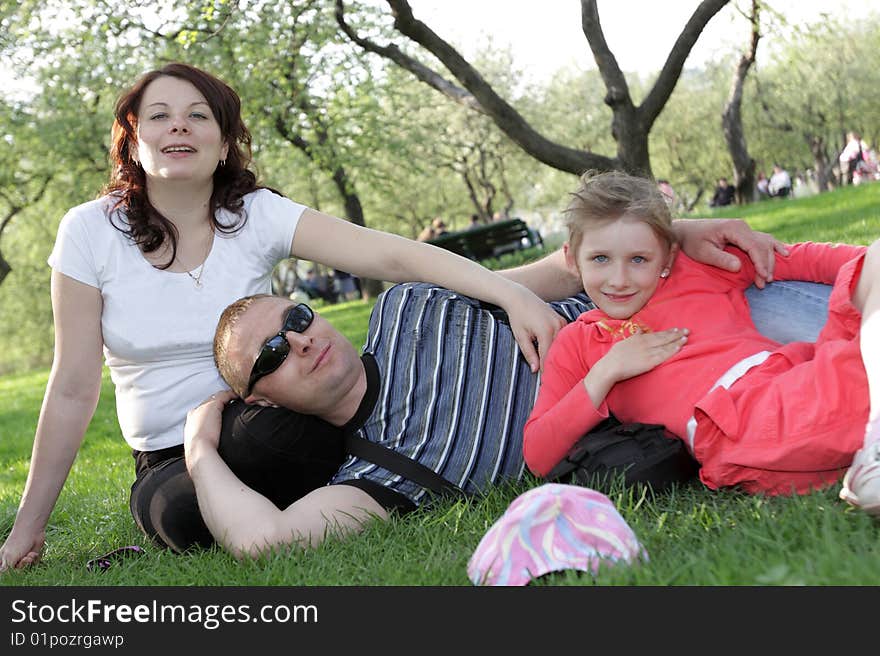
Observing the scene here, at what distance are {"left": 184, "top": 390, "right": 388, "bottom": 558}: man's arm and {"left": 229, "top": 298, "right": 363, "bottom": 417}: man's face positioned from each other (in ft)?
1.02

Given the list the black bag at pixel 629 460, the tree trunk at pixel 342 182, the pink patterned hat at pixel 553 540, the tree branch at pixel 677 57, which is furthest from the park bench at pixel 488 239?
the pink patterned hat at pixel 553 540

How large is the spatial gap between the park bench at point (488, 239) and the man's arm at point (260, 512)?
1455 cm

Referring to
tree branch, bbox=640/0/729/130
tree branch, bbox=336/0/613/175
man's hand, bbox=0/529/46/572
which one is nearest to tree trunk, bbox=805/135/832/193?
tree branch, bbox=640/0/729/130

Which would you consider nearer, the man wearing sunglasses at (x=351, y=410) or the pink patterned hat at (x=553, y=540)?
the pink patterned hat at (x=553, y=540)

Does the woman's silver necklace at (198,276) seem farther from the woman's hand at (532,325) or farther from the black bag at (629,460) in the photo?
the black bag at (629,460)

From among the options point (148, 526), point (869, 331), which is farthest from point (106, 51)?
point (869, 331)

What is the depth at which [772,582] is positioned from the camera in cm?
197

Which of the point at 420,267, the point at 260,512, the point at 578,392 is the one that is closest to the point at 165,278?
the point at 420,267

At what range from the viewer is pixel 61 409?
366cm

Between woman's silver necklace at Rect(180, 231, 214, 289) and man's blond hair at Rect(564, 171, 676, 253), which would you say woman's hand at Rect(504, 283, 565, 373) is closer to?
man's blond hair at Rect(564, 171, 676, 253)

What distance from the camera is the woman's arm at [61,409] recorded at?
366 centimetres

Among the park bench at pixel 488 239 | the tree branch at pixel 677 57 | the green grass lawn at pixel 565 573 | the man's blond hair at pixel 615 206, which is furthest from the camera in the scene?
the park bench at pixel 488 239

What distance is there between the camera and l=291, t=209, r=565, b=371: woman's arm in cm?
359
